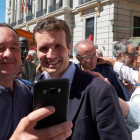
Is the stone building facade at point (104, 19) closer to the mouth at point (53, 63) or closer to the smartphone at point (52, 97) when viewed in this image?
the mouth at point (53, 63)

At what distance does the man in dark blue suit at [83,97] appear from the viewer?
1354 mm

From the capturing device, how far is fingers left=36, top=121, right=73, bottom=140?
0.83 metres

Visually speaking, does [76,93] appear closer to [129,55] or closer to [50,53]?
[50,53]

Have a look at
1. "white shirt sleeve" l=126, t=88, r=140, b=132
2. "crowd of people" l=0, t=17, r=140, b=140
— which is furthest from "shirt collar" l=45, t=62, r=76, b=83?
"white shirt sleeve" l=126, t=88, r=140, b=132

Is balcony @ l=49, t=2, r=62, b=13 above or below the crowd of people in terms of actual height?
above

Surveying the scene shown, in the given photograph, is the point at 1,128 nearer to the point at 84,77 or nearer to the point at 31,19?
the point at 84,77

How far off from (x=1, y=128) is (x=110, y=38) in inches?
607

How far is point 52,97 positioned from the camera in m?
0.84

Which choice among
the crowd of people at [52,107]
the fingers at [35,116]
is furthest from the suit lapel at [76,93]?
the fingers at [35,116]

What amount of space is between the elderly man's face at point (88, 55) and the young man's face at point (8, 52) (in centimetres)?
158

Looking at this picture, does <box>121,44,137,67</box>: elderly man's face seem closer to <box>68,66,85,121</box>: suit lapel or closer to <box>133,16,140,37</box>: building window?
<box>68,66,85,121</box>: suit lapel

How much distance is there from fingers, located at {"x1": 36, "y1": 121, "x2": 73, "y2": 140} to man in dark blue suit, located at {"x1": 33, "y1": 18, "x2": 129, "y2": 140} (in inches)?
20.7

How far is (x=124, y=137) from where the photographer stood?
53.4 inches

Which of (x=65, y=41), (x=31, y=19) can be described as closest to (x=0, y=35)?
(x=65, y=41)
